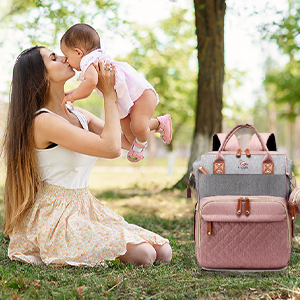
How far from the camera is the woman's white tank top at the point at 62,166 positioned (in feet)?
Answer: 8.16

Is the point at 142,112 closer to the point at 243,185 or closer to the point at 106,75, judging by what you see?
the point at 106,75

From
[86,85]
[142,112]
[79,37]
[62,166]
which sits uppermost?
[79,37]

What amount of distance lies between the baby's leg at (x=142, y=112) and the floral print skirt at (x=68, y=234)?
57 centimetres

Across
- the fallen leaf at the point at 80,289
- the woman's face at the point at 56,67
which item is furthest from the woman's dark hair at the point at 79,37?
the fallen leaf at the point at 80,289

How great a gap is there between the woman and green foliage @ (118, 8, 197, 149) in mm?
7434

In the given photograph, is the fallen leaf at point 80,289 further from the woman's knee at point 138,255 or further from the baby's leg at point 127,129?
the baby's leg at point 127,129

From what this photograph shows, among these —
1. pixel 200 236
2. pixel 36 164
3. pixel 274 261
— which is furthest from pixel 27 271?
pixel 274 261

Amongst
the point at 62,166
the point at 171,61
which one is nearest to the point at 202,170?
the point at 62,166

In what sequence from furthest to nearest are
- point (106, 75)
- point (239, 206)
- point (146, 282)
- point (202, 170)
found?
point (106, 75), point (202, 170), point (239, 206), point (146, 282)

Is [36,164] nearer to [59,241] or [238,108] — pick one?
[59,241]

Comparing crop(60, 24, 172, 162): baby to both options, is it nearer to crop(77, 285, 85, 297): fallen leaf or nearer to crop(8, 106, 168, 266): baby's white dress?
crop(8, 106, 168, 266): baby's white dress

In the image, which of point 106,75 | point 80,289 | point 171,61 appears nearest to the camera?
point 80,289

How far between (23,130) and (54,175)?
1.16 ft

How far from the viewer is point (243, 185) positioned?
2303mm
